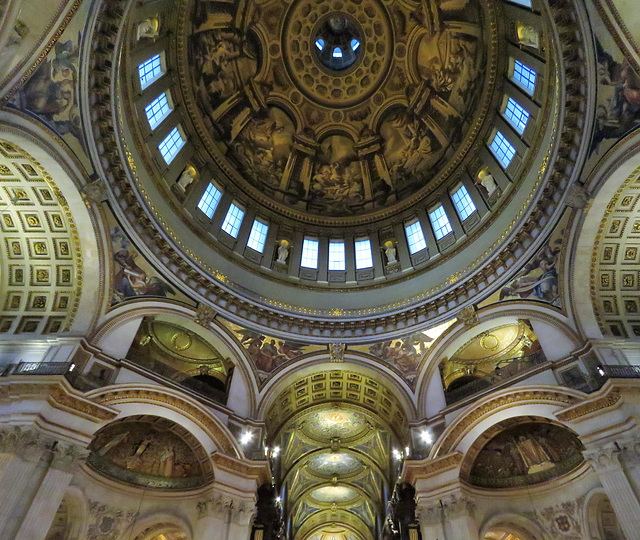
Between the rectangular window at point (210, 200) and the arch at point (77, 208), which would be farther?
the rectangular window at point (210, 200)

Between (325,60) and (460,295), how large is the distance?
18442 mm

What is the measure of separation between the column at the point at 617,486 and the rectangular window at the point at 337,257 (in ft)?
49.0

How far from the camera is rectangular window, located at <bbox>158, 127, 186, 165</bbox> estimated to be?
2088 cm

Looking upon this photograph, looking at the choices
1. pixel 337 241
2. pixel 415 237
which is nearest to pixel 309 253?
pixel 337 241

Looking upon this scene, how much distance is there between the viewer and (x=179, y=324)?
60.5 feet

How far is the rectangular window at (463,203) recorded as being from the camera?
22.4 meters

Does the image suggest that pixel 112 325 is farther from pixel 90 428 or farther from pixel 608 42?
pixel 608 42

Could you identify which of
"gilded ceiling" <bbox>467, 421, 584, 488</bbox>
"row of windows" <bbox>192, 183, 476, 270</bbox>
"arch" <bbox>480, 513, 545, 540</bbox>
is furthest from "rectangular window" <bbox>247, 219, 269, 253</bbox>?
"arch" <bbox>480, 513, 545, 540</bbox>

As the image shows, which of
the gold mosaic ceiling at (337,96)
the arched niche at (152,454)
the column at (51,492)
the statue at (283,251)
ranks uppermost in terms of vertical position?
the gold mosaic ceiling at (337,96)

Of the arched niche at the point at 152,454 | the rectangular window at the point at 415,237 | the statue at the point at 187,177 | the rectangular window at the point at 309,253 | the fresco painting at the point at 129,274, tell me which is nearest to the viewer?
the arched niche at the point at 152,454

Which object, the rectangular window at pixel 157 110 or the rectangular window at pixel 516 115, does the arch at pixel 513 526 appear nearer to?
the rectangular window at pixel 516 115

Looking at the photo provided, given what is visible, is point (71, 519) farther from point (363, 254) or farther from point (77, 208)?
point (363, 254)

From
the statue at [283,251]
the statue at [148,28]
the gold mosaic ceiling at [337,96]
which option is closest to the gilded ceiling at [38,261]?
the statue at [148,28]

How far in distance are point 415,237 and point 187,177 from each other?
12897 millimetres
